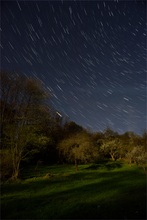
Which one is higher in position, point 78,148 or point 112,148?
point 78,148

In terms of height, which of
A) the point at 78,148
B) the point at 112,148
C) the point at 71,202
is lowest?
the point at 71,202

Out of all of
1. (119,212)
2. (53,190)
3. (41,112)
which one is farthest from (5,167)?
(119,212)

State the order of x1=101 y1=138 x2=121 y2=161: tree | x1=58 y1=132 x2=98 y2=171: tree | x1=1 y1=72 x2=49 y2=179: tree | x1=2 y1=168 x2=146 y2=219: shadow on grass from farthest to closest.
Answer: x1=101 y1=138 x2=121 y2=161: tree, x1=58 y1=132 x2=98 y2=171: tree, x1=1 y1=72 x2=49 y2=179: tree, x1=2 y1=168 x2=146 y2=219: shadow on grass

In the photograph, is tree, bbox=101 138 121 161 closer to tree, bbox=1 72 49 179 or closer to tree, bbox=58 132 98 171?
tree, bbox=58 132 98 171

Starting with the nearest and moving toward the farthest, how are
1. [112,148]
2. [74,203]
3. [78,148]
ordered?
[74,203] < [78,148] < [112,148]

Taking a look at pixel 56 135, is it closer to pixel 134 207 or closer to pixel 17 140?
pixel 17 140

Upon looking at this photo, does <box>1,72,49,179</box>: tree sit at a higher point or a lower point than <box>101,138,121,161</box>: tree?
higher

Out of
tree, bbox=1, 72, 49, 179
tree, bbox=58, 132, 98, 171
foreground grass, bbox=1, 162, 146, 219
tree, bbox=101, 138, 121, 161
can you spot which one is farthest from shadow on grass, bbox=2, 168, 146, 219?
tree, bbox=101, 138, 121, 161

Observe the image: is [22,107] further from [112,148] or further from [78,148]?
[112,148]

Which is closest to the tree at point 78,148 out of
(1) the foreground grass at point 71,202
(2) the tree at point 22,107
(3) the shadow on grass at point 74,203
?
(2) the tree at point 22,107

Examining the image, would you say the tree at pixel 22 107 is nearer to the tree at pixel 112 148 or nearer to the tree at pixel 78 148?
the tree at pixel 78 148

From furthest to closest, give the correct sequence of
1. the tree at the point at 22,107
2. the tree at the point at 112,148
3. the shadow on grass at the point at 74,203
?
the tree at the point at 112,148 → the tree at the point at 22,107 → the shadow on grass at the point at 74,203

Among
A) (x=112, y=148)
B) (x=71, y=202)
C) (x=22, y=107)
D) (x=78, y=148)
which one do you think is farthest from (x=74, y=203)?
(x=112, y=148)

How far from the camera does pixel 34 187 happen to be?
90.9 ft
